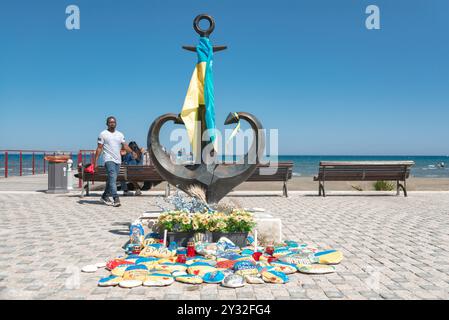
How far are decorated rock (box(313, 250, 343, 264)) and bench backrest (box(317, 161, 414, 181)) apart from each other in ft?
24.3

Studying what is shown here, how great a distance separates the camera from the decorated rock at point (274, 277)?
13.2 ft

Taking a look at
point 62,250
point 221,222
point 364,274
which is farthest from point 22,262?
point 364,274

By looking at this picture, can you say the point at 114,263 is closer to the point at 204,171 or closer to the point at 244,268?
the point at 244,268

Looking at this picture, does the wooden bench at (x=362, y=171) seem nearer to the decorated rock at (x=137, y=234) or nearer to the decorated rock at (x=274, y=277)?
the decorated rock at (x=137, y=234)

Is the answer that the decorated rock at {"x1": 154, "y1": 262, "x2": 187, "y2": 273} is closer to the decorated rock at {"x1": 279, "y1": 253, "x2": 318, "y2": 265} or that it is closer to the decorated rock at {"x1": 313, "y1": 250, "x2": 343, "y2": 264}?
the decorated rock at {"x1": 279, "y1": 253, "x2": 318, "y2": 265}

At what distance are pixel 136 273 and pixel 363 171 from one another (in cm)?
945

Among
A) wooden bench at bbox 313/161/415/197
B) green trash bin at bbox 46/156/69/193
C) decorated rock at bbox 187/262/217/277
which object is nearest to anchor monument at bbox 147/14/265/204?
decorated rock at bbox 187/262/217/277

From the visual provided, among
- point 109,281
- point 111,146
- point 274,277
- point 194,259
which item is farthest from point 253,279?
point 111,146

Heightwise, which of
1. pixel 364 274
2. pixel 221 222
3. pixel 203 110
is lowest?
pixel 364 274

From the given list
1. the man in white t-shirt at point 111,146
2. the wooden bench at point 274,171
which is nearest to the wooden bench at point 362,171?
the wooden bench at point 274,171

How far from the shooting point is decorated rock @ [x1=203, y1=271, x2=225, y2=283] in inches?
158
